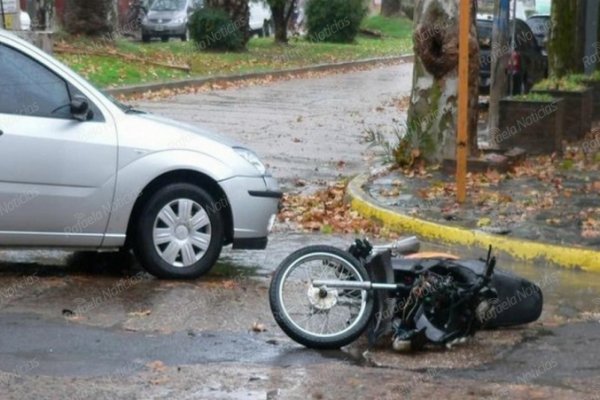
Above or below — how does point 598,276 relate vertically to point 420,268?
below

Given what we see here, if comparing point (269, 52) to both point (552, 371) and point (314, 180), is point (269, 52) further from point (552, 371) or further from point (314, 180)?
point (552, 371)

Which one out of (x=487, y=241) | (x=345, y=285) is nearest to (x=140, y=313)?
(x=345, y=285)

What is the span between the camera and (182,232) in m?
9.81

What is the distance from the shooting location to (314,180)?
15.6 m

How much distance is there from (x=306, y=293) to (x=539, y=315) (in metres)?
1.63

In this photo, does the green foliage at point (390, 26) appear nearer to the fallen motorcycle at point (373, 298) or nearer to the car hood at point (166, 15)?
the car hood at point (166, 15)

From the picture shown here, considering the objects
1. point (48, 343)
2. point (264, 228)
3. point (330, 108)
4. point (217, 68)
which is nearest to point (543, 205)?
point (264, 228)

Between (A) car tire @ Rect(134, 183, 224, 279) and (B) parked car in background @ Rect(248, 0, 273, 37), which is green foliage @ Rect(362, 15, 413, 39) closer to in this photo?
(B) parked car in background @ Rect(248, 0, 273, 37)

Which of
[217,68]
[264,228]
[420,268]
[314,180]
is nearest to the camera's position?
[420,268]

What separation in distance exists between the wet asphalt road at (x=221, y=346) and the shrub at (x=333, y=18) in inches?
1274

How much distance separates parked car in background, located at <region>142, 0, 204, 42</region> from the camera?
46.2 meters

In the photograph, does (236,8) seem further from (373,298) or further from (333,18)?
(373,298)

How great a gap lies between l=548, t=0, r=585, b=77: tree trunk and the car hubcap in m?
13.3

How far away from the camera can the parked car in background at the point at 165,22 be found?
46219mm
